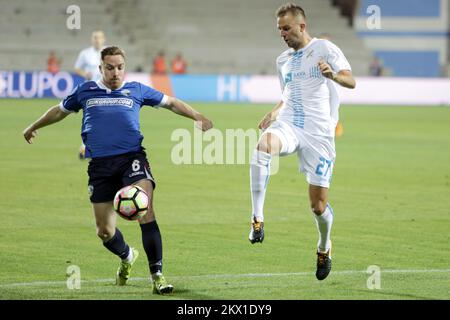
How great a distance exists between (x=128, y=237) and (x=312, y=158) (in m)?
2.93

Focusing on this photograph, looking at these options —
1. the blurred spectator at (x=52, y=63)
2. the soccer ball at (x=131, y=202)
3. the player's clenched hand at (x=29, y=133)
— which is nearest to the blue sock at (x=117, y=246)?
the soccer ball at (x=131, y=202)

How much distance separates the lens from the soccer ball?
Result: 7.82m

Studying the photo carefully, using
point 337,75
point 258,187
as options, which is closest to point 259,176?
point 258,187

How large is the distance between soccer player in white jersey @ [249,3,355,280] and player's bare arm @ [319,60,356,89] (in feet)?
0.33

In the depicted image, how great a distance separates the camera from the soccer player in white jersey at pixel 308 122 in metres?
8.71

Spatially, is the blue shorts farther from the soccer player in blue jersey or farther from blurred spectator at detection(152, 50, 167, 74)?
blurred spectator at detection(152, 50, 167, 74)

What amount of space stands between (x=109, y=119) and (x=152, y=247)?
3.63 ft

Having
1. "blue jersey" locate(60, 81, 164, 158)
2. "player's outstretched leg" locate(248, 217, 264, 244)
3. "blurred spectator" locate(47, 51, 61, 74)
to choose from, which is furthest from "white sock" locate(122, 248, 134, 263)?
"blurred spectator" locate(47, 51, 61, 74)

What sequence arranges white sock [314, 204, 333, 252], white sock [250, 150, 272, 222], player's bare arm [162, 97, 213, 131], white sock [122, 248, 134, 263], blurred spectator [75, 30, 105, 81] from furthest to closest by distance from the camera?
1. blurred spectator [75, 30, 105, 81]
2. white sock [314, 204, 333, 252]
3. white sock [250, 150, 272, 222]
4. white sock [122, 248, 134, 263]
5. player's bare arm [162, 97, 213, 131]

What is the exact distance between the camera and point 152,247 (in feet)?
26.3

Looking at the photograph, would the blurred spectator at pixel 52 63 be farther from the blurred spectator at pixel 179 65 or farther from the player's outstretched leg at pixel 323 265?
the player's outstretched leg at pixel 323 265

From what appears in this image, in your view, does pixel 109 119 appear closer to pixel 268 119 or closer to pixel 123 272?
pixel 123 272

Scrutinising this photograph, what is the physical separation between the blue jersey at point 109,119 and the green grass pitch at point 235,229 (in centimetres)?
116
